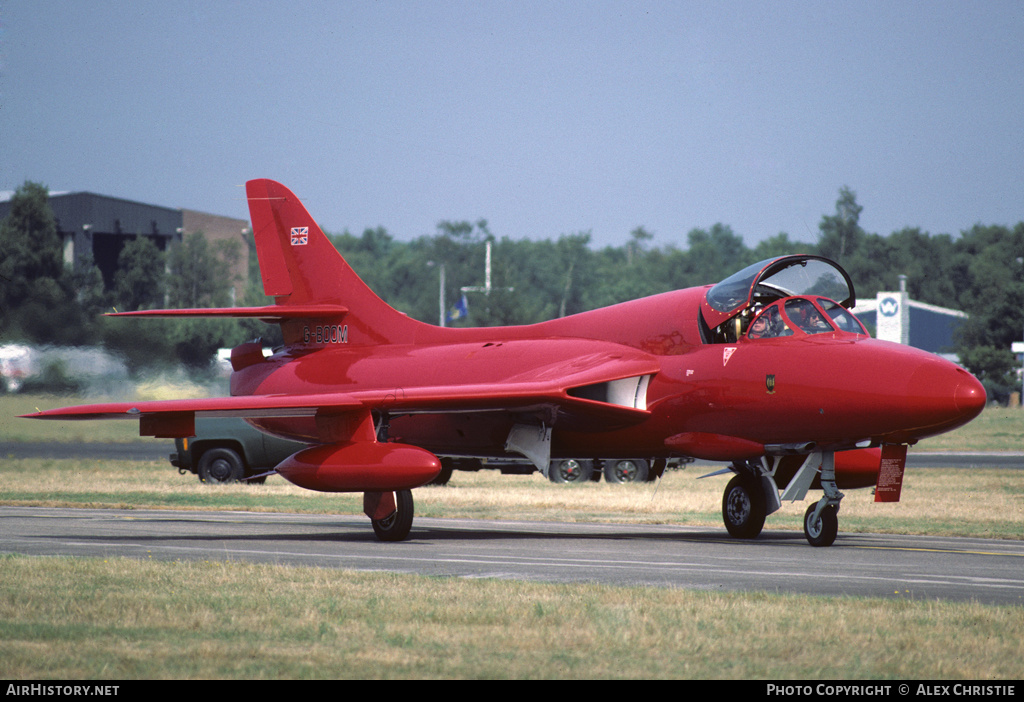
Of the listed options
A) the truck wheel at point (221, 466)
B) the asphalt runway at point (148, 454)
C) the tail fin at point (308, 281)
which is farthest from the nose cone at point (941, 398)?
the asphalt runway at point (148, 454)

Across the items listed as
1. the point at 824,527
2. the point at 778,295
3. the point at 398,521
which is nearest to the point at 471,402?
the point at 398,521

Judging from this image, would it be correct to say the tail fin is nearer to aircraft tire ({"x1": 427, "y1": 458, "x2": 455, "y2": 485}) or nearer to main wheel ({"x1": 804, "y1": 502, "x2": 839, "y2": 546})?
aircraft tire ({"x1": 427, "y1": 458, "x2": 455, "y2": 485})

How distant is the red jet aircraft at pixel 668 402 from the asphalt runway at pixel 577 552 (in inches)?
37.9

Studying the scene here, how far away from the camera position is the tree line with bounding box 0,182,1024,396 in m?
26.0

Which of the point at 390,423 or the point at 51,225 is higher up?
the point at 51,225

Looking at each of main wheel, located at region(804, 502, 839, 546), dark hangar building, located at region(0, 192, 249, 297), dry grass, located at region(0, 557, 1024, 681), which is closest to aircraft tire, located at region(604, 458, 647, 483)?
main wheel, located at region(804, 502, 839, 546)

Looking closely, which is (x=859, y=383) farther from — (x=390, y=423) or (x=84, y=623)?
(x=84, y=623)

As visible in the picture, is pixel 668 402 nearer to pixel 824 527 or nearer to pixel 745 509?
pixel 745 509

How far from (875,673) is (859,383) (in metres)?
7.58

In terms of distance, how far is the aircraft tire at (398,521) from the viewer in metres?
16.4

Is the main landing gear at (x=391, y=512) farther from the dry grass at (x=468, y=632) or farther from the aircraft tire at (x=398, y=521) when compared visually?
the dry grass at (x=468, y=632)

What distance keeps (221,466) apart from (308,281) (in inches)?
359
